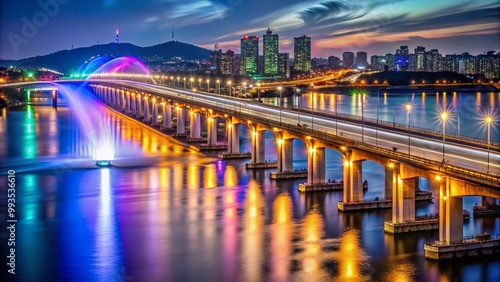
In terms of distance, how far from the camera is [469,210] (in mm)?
26406

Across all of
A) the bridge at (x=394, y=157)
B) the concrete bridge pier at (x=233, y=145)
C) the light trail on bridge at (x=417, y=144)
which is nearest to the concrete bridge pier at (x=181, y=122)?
the bridge at (x=394, y=157)

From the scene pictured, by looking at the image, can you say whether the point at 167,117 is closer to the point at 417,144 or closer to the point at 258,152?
the point at 258,152

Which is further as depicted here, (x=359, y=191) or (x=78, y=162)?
(x=78, y=162)

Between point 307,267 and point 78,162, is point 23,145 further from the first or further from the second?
point 307,267

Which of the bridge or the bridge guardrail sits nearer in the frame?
the bridge guardrail

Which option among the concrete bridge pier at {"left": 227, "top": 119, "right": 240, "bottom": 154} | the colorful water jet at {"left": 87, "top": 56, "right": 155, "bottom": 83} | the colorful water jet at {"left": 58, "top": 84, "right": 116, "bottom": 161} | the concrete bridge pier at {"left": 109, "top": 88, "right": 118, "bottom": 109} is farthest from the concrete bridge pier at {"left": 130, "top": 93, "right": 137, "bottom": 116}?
the colorful water jet at {"left": 87, "top": 56, "right": 155, "bottom": 83}

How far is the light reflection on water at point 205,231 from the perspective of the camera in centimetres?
1967

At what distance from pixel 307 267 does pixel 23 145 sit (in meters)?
36.6

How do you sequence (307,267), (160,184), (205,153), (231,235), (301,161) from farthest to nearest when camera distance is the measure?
(205,153) → (301,161) → (160,184) → (231,235) → (307,267)

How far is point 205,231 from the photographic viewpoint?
24.3m

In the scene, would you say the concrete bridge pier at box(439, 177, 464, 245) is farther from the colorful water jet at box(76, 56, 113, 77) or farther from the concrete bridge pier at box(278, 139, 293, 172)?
the colorful water jet at box(76, 56, 113, 77)

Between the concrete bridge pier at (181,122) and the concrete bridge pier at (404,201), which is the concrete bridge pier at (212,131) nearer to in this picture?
the concrete bridge pier at (181,122)

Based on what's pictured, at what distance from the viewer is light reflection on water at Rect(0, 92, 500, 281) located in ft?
64.5

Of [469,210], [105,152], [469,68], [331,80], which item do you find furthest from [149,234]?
[469,68]
